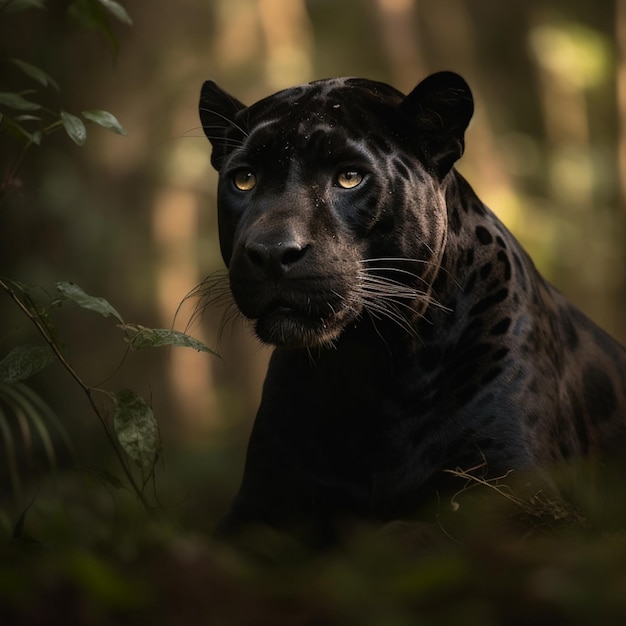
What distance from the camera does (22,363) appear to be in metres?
2.90

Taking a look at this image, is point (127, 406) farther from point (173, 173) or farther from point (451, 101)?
point (173, 173)

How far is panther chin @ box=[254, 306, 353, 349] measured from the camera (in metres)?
3.26

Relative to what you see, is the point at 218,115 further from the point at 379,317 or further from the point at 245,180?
the point at 379,317

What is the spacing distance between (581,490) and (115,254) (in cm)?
A: 813

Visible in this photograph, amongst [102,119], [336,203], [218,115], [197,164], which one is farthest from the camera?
[197,164]

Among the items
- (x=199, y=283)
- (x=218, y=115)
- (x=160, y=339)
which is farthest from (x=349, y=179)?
(x=199, y=283)

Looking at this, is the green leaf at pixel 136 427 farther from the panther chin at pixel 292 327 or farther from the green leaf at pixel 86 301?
the panther chin at pixel 292 327

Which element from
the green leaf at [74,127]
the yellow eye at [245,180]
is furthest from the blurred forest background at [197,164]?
the green leaf at [74,127]

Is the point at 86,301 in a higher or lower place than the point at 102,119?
lower

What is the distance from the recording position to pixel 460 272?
370 cm

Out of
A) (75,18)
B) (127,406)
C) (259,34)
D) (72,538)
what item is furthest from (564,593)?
(259,34)

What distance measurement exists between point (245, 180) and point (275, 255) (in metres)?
0.64

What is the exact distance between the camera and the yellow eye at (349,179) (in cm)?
343

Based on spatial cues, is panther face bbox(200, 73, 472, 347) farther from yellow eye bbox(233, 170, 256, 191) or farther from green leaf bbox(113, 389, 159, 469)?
green leaf bbox(113, 389, 159, 469)
